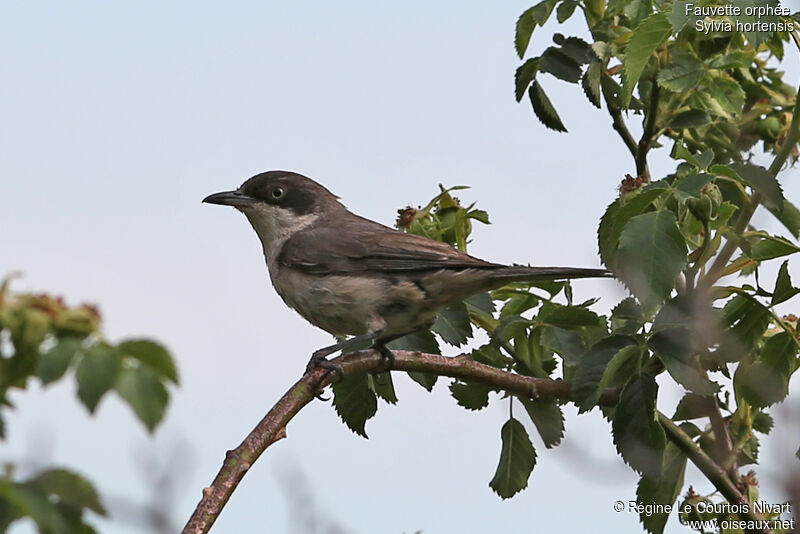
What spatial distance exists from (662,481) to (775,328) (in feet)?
2.44

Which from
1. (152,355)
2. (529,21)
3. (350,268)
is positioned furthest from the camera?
(350,268)

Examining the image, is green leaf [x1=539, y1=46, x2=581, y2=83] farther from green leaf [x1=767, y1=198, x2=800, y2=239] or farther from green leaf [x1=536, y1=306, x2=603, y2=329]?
green leaf [x1=536, y1=306, x2=603, y2=329]

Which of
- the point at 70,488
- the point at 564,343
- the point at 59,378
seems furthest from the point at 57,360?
the point at 564,343

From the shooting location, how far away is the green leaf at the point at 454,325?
438cm

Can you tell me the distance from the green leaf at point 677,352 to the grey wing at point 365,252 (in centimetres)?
119

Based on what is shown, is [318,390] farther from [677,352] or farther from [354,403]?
[677,352]

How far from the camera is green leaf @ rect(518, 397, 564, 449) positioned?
4.26 meters

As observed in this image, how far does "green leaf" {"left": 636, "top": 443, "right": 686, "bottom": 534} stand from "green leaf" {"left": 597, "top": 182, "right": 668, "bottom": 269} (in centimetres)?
75

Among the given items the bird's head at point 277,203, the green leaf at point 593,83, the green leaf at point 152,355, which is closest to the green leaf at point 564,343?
the green leaf at point 593,83

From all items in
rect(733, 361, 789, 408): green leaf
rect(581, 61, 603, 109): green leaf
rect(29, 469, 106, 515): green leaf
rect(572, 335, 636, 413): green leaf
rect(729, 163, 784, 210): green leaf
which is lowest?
rect(29, 469, 106, 515): green leaf

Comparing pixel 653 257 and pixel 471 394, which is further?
pixel 471 394

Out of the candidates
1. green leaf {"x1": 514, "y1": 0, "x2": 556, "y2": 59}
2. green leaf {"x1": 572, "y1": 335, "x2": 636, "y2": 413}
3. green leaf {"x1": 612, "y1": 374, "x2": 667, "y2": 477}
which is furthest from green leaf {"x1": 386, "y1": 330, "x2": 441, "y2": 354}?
green leaf {"x1": 514, "y1": 0, "x2": 556, "y2": 59}

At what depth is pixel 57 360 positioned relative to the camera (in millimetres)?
1566

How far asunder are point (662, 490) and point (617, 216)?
1020 mm
